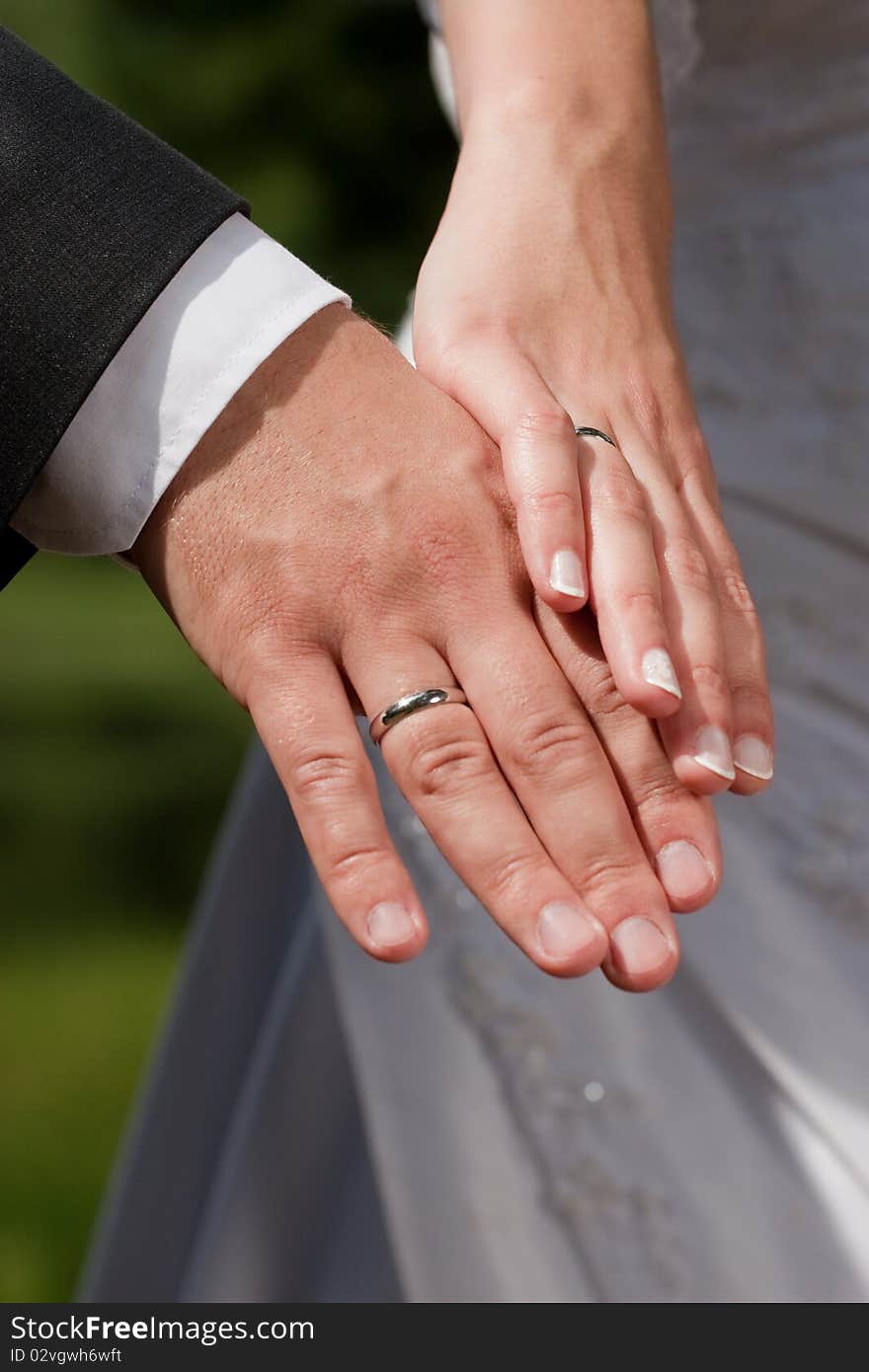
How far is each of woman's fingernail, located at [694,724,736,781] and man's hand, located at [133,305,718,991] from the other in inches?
1.2

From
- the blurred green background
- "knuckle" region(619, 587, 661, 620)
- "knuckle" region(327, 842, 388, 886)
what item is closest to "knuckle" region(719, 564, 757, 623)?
"knuckle" region(619, 587, 661, 620)

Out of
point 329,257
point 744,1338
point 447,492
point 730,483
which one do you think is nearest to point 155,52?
point 329,257

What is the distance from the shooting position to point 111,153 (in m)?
0.94

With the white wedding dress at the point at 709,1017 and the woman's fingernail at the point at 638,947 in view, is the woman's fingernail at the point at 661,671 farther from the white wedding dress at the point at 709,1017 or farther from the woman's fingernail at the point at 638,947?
the white wedding dress at the point at 709,1017

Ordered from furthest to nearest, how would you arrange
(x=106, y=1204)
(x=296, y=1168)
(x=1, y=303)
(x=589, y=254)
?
(x=106, y=1204) < (x=296, y=1168) < (x=589, y=254) < (x=1, y=303)

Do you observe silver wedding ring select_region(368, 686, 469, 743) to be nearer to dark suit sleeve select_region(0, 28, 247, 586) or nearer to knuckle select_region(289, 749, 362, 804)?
knuckle select_region(289, 749, 362, 804)

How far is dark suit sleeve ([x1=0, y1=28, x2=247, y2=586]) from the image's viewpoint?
913 mm

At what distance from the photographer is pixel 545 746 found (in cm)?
93

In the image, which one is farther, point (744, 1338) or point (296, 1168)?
point (296, 1168)

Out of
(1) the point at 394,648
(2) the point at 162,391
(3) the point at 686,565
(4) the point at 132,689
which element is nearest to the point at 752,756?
(3) the point at 686,565

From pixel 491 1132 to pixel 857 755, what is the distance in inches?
18.8

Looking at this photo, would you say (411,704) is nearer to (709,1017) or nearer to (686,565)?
(686,565)

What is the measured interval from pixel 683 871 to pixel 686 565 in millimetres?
225

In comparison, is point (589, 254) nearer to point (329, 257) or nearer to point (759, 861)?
point (759, 861)
